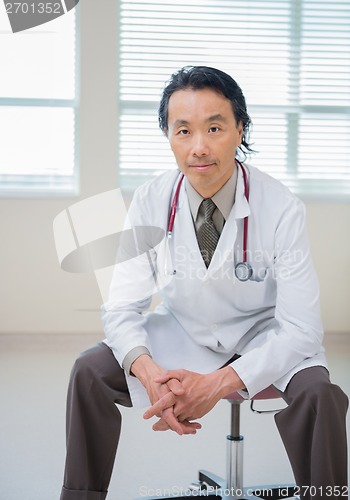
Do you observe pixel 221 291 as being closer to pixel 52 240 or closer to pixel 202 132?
pixel 202 132

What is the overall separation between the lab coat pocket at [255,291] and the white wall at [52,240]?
238 cm

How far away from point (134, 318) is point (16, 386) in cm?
164

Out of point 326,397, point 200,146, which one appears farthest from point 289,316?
point 200,146

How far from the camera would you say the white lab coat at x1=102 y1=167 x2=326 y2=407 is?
1.85 m

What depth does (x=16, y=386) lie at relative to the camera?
3.45 meters

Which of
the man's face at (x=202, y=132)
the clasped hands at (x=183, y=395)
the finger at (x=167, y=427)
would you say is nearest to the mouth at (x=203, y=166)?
the man's face at (x=202, y=132)

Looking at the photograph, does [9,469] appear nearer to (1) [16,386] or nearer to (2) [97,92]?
(1) [16,386]

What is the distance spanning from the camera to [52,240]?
4270 millimetres

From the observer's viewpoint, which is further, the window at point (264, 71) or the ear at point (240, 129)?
the window at point (264, 71)

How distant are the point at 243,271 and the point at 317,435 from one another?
1.53 ft

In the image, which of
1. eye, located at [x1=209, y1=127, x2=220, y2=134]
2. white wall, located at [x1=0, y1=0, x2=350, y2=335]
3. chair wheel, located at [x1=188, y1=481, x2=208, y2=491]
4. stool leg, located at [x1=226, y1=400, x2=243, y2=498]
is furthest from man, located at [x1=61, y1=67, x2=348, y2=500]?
white wall, located at [x1=0, y1=0, x2=350, y2=335]

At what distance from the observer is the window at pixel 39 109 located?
418 cm

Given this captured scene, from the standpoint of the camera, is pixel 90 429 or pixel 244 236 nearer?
pixel 90 429

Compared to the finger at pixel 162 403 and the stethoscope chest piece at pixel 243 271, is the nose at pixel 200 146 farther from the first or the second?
the finger at pixel 162 403
